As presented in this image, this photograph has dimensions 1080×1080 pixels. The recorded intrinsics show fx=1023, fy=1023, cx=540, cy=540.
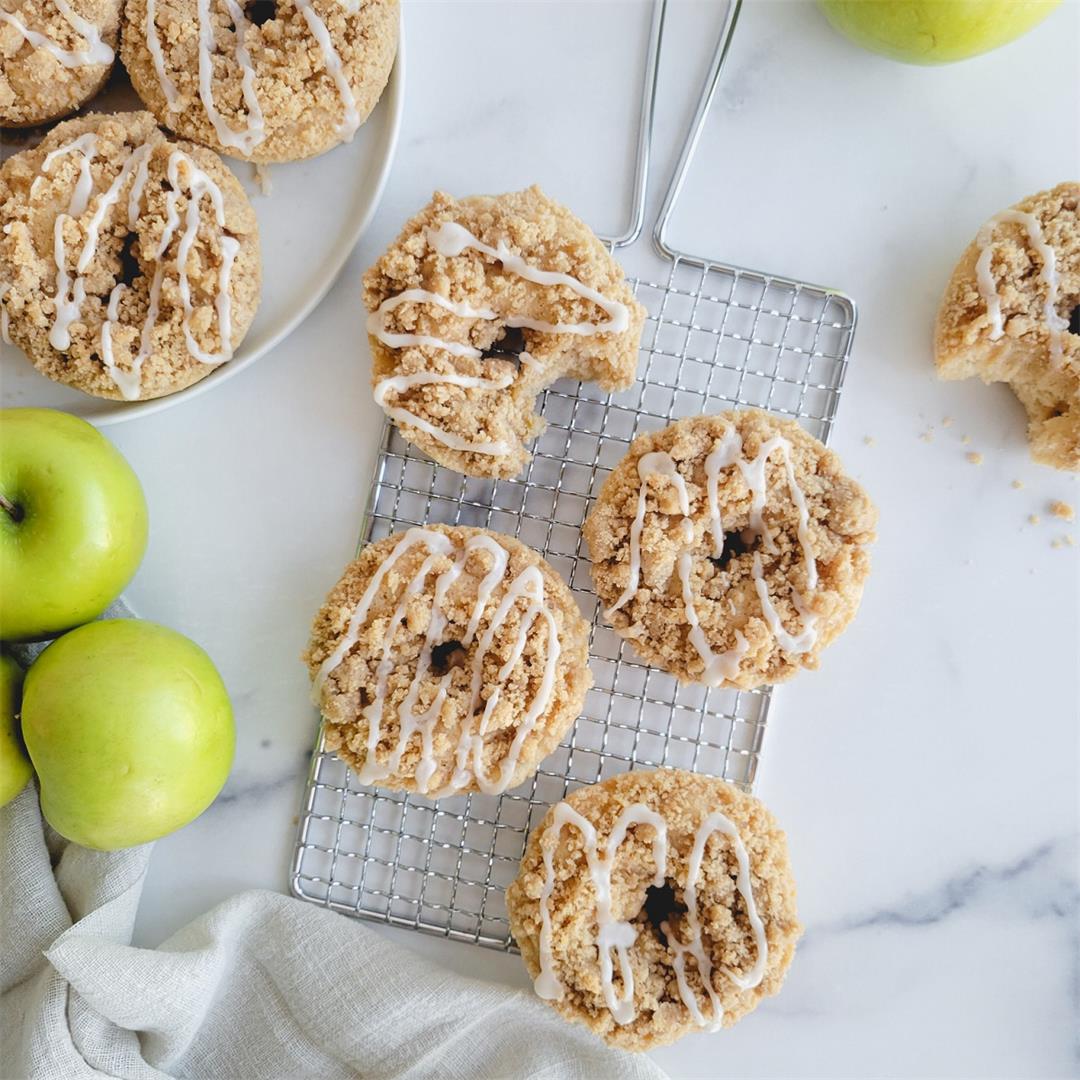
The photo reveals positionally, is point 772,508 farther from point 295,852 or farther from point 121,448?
point 121,448

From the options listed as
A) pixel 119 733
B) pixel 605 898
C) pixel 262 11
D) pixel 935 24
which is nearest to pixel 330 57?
pixel 262 11

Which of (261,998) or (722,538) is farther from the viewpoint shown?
(261,998)

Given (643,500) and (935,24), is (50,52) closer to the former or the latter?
(643,500)

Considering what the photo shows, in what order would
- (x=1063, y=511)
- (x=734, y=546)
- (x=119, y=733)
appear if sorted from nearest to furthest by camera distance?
(x=119, y=733)
(x=734, y=546)
(x=1063, y=511)

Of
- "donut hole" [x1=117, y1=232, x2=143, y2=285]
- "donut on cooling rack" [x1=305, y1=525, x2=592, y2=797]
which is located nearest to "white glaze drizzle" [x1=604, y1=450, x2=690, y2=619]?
"donut on cooling rack" [x1=305, y1=525, x2=592, y2=797]

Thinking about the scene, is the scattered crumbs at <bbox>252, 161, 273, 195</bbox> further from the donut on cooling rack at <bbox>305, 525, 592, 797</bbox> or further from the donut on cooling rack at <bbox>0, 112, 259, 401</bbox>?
the donut on cooling rack at <bbox>305, 525, 592, 797</bbox>

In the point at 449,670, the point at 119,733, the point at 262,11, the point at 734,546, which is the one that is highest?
the point at 262,11

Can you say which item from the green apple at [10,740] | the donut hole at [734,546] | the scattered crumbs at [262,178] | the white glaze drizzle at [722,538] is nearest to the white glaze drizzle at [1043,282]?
the white glaze drizzle at [722,538]
